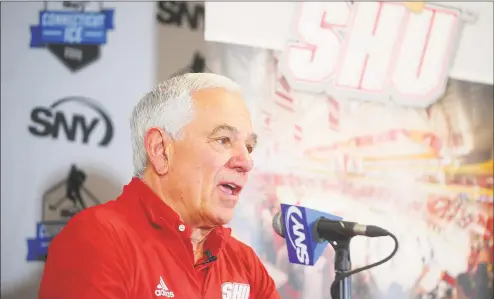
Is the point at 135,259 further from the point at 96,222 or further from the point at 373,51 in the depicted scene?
the point at 373,51

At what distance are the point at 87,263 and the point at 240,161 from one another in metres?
0.44

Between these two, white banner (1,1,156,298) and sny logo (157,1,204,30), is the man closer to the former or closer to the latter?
white banner (1,1,156,298)

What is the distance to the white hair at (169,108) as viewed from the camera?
1.45m

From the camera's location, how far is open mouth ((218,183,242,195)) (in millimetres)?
1456

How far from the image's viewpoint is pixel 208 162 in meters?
1.44

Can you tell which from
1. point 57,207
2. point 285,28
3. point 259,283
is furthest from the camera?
point 285,28

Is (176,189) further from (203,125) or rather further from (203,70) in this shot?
(203,70)

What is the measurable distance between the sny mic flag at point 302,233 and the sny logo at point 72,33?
912mm

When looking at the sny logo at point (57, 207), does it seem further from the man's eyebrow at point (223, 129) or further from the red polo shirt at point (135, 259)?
the man's eyebrow at point (223, 129)

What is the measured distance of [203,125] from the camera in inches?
56.7

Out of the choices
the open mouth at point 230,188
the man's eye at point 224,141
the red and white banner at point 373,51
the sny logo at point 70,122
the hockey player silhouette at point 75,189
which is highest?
the red and white banner at point 373,51

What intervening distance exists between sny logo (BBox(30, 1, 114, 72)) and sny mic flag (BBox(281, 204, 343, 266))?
912mm

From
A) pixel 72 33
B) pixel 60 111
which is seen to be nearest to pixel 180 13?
pixel 72 33

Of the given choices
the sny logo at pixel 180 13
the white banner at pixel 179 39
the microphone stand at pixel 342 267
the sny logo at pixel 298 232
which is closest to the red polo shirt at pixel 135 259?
the sny logo at pixel 298 232
